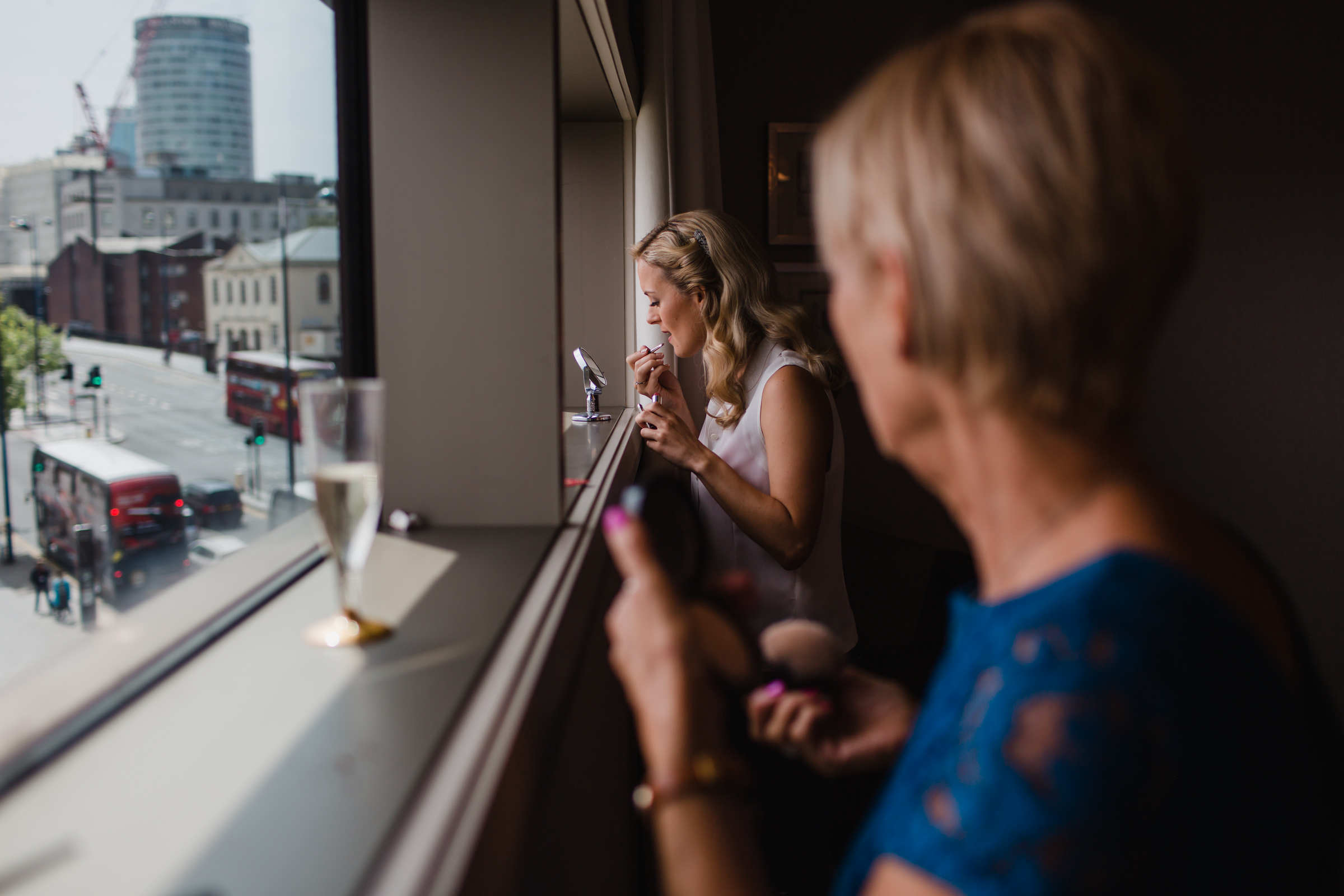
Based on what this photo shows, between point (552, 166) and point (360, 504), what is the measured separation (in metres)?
0.57

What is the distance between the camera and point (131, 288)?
70 cm

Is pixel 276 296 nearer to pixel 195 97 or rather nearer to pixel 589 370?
pixel 195 97

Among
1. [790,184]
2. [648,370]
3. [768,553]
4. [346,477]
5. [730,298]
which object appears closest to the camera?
[346,477]

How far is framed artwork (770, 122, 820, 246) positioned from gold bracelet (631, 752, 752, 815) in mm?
3170

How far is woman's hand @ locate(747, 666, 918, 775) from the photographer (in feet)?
2.55

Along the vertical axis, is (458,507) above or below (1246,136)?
below

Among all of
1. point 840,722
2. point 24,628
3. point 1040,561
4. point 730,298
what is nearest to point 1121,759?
point 1040,561

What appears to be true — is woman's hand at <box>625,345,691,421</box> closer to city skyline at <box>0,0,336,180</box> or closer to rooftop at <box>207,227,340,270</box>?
rooftop at <box>207,227,340,270</box>

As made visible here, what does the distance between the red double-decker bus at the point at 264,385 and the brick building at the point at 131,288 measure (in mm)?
80

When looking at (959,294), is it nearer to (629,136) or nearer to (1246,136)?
(629,136)

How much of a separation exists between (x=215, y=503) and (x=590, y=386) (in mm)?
1518

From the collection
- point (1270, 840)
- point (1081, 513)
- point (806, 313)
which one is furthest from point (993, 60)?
point (806, 313)

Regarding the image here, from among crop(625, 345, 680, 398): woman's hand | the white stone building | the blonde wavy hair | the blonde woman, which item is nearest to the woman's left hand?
the blonde woman

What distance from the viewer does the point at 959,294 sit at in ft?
1.77
